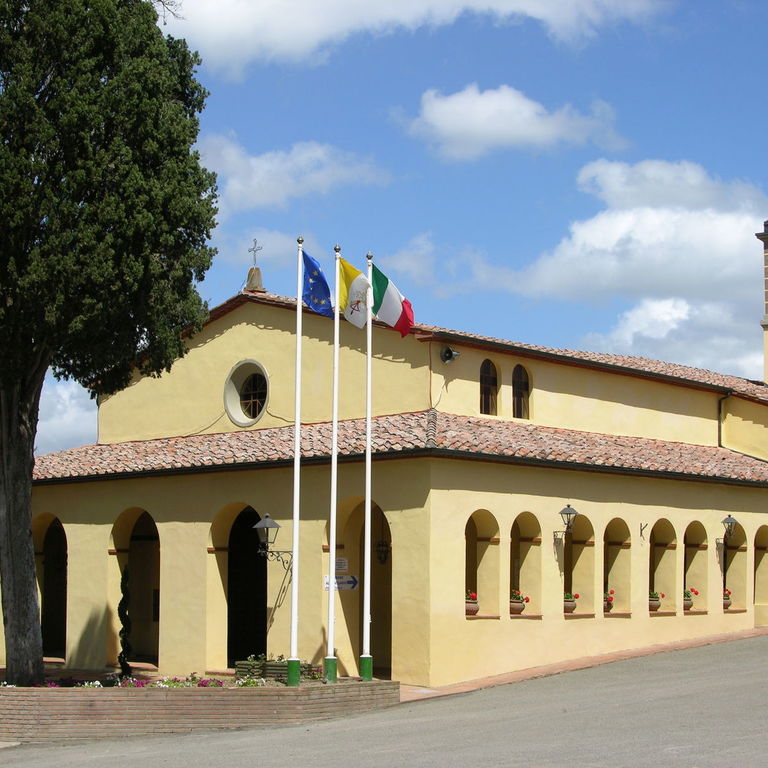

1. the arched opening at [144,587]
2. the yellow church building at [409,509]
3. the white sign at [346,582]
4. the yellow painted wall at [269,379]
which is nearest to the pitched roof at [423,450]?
the yellow church building at [409,509]

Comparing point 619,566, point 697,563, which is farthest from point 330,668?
point 697,563

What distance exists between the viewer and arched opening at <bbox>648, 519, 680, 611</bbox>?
25.5 meters

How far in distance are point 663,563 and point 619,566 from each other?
1590mm

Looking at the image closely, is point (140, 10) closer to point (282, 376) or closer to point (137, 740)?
point (282, 376)

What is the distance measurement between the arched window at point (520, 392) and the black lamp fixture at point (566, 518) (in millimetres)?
2885

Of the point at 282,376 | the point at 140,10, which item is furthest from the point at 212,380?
the point at 140,10

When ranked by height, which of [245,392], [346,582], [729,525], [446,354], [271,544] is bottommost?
[346,582]

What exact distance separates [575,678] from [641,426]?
Result: 9.14 meters

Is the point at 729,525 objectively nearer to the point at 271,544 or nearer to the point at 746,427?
the point at 746,427

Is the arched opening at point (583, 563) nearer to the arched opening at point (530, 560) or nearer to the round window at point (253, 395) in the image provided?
the arched opening at point (530, 560)

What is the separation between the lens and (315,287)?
64.1 ft

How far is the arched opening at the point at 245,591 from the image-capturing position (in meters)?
25.0

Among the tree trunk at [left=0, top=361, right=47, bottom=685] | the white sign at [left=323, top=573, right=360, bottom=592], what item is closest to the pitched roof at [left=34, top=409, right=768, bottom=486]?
the white sign at [left=323, top=573, right=360, bottom=592]

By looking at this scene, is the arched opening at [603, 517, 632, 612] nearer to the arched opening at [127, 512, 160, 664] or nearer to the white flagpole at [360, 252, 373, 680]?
the white flagpole at [360, 252, 373, 680]
